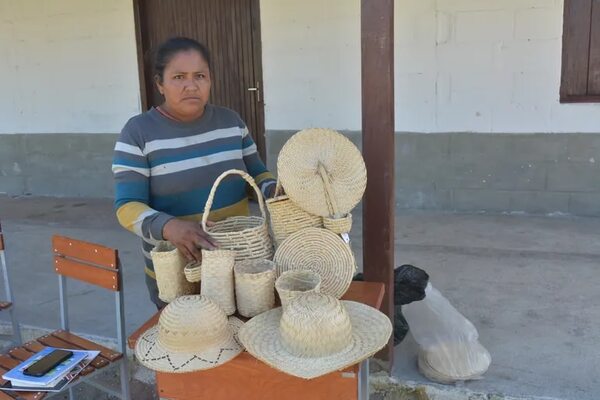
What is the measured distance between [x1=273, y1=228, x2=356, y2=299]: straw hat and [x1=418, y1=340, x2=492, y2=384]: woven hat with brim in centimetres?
87

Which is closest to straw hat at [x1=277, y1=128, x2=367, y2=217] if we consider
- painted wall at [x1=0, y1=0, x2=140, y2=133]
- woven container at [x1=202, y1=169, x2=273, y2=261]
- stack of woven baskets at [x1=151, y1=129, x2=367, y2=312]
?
stack of woven baskets at [x1=151, y1=129, x2=367, y2=312]

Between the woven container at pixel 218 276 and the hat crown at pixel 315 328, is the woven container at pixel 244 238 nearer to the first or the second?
the woven container at pixel 218 276

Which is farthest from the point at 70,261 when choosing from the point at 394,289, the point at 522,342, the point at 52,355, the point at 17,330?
the point at 522,342

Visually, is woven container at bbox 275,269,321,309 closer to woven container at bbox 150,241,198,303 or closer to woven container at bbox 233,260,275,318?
woven container at bbox 233,260,275,318

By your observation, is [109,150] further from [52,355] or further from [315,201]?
[315,201]

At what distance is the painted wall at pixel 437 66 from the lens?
470 centimetres

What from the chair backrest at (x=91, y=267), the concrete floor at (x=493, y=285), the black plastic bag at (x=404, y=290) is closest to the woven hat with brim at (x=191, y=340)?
the chair backrest at (x=91, y=267)

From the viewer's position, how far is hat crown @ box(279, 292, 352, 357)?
4.83 ft

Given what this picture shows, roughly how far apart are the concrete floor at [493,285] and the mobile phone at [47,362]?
995 millimetres

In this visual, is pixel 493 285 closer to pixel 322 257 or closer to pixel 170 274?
pixel 322 257

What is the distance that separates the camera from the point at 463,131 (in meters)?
5.02

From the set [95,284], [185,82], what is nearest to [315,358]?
[185,82]

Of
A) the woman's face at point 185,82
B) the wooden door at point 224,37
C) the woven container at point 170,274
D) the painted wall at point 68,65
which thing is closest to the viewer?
the woven container at point 170,274

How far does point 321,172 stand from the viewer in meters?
1.87
